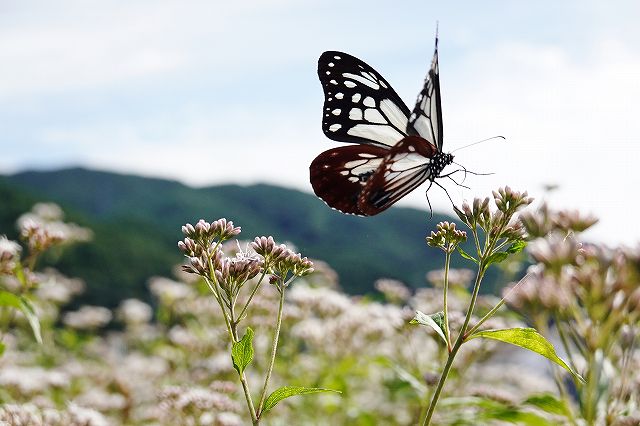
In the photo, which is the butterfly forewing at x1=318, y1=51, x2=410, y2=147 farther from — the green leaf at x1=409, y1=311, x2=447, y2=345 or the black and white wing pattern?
the green leaf at x1=409, y1=311, x2=447, y2=345

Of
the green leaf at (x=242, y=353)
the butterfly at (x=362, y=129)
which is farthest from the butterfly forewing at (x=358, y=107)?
the green leaf at (x=242, y=353)

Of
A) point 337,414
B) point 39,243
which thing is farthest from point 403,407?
point 39,243

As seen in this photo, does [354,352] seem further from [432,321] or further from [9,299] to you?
[432,321]

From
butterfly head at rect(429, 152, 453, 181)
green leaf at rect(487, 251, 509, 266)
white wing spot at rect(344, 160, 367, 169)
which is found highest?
butterfly head at rect(429, 152, 453, 181)

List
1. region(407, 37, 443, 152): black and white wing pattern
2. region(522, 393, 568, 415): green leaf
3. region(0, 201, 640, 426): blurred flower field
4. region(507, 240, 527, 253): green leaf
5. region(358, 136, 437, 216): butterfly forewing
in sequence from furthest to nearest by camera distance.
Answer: region(407, 37, 443, 152): black and white wing pattern
region(358, 136, 437, 216): butterfly forewing
region(522, 393, 568, 415): green leaf
region(507, 240, 527, 253): green leaf
region(0, 201, 640, 426): blurred flower field

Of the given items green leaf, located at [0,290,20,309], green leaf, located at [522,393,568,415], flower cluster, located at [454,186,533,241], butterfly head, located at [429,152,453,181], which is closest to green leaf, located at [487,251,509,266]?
flower cluster, located at [454,186,533,241]

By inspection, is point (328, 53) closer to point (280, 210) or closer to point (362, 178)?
point (362, 178)

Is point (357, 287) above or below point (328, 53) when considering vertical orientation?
below
